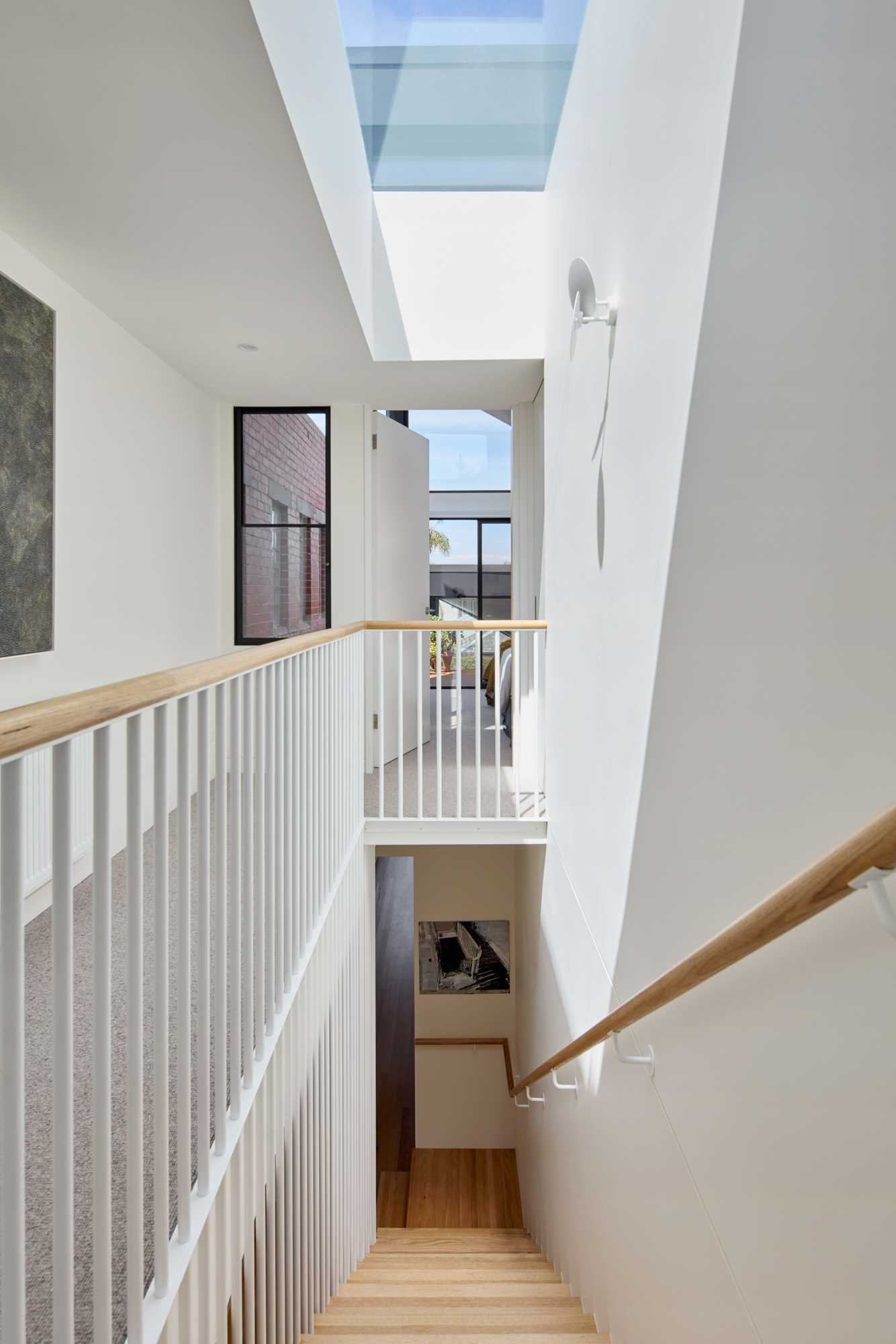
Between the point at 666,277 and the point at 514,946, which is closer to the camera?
the point at 666,277

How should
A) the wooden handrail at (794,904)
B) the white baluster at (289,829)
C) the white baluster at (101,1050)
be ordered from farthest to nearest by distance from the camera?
the white baluster at (289,829) → the white baluster at (101,1050) → the wooden handrail at (794,904)

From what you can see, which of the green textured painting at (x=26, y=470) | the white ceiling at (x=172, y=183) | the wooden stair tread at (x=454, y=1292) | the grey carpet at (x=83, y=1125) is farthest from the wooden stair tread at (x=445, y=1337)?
the white ceiling at (x=172, y=183)

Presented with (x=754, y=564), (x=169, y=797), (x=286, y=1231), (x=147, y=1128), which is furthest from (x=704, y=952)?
(x=169, y=797)

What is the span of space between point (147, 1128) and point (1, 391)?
7.32 feet

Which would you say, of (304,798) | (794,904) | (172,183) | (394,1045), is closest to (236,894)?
(304,798)

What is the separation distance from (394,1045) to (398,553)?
381 centimetres

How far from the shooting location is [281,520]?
505 cm

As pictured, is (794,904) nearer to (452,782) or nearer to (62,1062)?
(62,1062)

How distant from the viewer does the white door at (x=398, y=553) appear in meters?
5.04

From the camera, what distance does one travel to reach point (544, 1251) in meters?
3.66

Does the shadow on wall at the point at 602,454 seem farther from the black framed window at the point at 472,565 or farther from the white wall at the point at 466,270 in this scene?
the black framed window at the point at 472,565

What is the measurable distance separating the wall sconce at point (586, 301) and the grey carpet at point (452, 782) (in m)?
2.07

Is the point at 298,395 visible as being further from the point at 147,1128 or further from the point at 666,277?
the point at 147,1128

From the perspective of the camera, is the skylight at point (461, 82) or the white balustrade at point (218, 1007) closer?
the white balustrade at point (218, 1007)
